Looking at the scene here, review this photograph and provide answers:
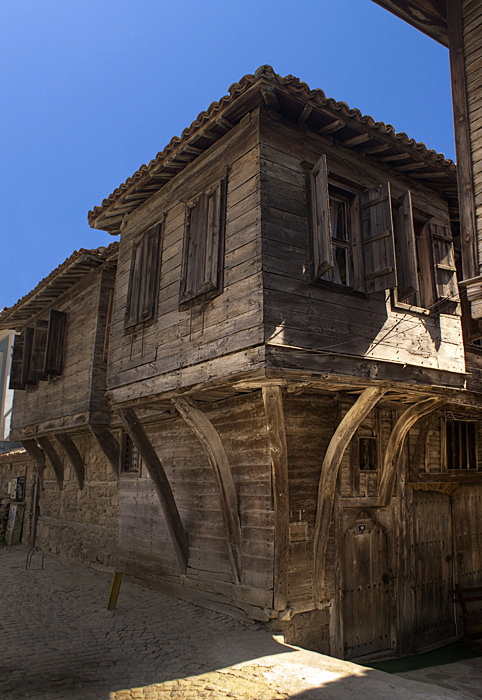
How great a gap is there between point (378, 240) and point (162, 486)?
493cm

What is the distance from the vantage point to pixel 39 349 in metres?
12.8

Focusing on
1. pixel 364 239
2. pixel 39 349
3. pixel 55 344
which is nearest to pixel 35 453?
pixel 39 349

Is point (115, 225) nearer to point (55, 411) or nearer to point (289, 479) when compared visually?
point (55, 411)

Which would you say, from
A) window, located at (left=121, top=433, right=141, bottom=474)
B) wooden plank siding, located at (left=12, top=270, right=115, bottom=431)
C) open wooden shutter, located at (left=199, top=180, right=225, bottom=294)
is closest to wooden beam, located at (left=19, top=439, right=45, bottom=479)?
wooden plank siding, located at (left=12, top=270, right=115, bottom=431)

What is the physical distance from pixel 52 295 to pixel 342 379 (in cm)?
962

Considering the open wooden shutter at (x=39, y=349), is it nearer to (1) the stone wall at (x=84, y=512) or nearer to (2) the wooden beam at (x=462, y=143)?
(1) the stone wall at (x=84, y=512)

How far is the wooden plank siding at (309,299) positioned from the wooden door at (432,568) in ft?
9.75

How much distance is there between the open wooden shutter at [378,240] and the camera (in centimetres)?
629

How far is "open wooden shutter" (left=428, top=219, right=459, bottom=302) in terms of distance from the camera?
7.59 metres

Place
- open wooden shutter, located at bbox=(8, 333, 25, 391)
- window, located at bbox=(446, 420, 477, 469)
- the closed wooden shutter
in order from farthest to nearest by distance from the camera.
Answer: open wooden shutter, located at bbox=(8, 333, 25, 391), the closed wooden shutter, window, located at bbox=(446, 420, 477, 469)

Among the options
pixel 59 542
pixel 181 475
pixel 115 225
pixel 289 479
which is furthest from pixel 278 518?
pixel 59 542

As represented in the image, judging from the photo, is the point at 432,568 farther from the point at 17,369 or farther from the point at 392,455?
the point at 17,369

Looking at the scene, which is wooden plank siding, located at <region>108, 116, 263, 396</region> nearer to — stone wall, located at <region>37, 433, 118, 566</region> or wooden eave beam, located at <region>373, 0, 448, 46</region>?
wooden eave beam, located at <region>373, 0, 448, 46</region>

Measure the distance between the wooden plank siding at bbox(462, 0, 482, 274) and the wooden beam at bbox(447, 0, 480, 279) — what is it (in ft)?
0.13
